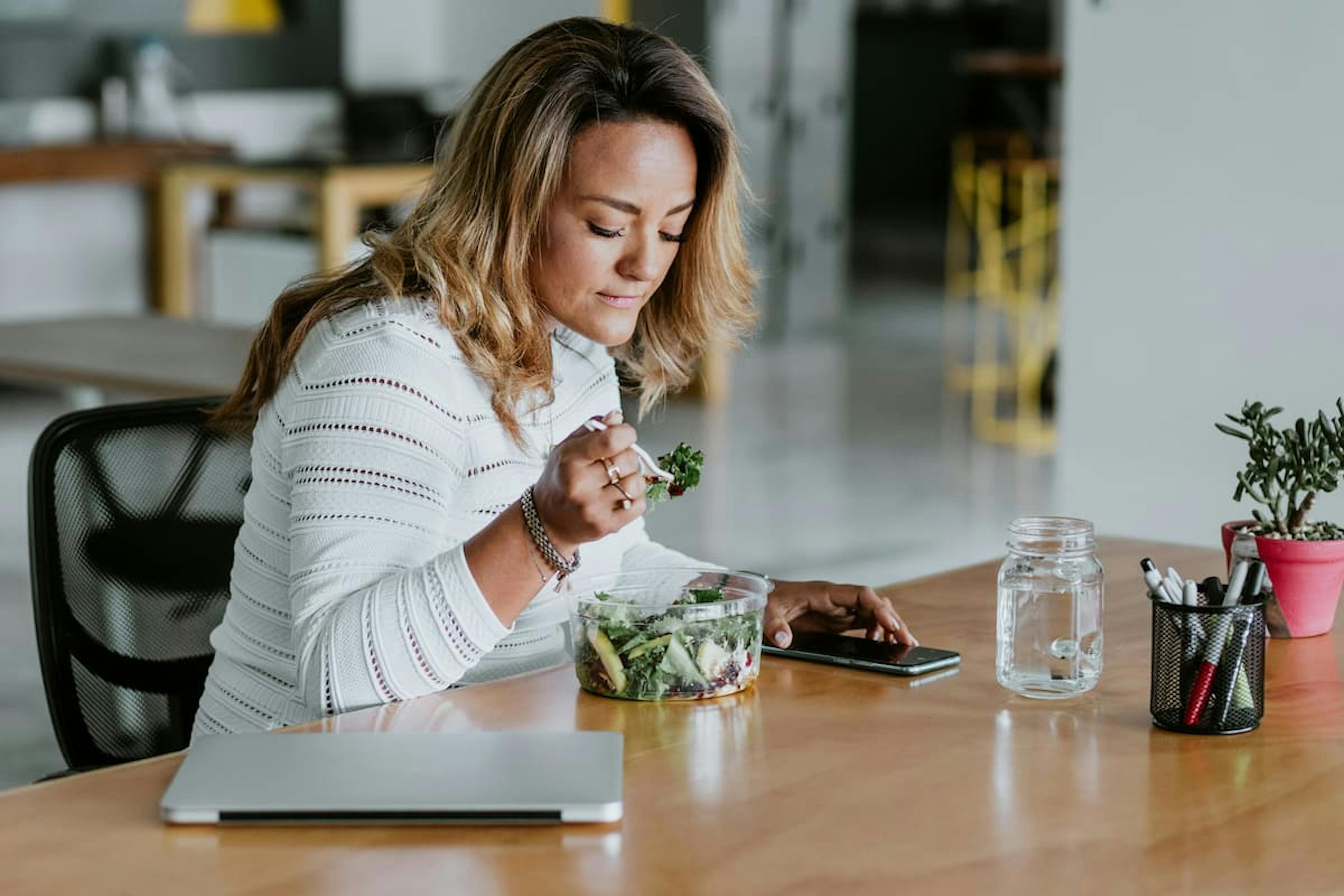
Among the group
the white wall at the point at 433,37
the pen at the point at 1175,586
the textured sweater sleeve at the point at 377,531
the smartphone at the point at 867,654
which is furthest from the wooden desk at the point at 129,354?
the white wall at the point at 433,37

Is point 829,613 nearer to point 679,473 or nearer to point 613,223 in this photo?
point 679,473

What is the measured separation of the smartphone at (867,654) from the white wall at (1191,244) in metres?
1.71

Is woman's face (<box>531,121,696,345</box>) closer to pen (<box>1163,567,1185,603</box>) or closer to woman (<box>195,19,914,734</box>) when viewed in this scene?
woman (<box>195,19,914,734</box>)

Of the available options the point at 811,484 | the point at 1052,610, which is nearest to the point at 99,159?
the point at 811,484

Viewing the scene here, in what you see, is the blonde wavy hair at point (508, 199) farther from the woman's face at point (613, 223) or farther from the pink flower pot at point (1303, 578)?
the pink flower pot at point (1303, 578)

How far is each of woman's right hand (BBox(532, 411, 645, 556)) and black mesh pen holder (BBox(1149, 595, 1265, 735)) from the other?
1.34 ft

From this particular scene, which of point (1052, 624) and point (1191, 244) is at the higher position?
point (1191, 244)

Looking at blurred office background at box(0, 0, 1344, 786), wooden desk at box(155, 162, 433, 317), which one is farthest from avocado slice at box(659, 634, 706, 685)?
wooden desk at box(155, 162, 433, 317)

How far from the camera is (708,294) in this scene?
187cm

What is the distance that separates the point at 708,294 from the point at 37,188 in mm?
5262

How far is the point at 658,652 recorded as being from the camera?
1.41 meters

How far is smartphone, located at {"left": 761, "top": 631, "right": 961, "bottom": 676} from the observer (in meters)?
1.50

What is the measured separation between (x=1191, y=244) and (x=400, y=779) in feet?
8.16

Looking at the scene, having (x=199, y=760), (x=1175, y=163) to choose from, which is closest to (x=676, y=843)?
(x=199, y=760)
